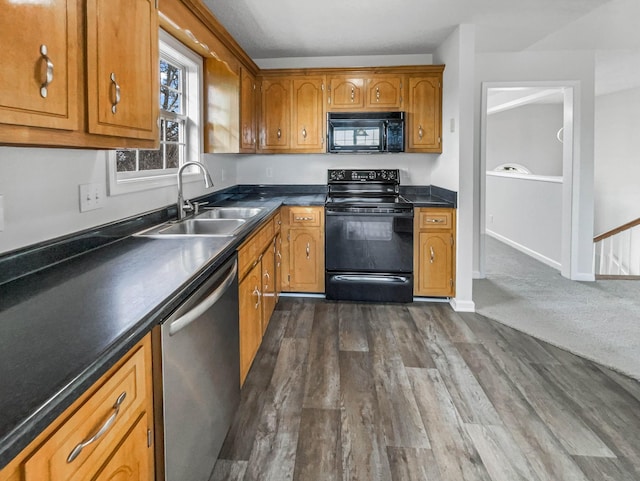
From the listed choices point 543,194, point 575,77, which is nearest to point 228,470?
point 575,77

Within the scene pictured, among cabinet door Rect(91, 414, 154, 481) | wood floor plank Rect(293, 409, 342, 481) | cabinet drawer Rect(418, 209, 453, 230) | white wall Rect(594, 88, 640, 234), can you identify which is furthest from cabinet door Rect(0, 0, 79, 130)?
white wall Rect(594, 88, 640, 234)

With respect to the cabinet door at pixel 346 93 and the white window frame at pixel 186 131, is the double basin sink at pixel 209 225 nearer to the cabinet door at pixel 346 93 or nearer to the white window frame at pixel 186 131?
the white window frame at pixel 186 131

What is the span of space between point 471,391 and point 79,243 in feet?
6.71

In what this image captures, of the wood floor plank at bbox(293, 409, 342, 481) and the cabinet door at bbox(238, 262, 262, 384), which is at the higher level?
the cabinet door at bbox(238, 262, 262, 384)

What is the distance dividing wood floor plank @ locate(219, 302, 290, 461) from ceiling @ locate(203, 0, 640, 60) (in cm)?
234

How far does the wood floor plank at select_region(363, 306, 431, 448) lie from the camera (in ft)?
A: 6.54

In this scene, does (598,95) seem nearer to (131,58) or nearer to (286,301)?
(286,301)

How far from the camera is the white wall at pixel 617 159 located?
6.71 meters

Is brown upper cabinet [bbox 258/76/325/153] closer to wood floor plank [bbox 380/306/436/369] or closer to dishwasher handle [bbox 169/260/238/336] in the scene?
wood floor plank [bbox 380/306/436/369]

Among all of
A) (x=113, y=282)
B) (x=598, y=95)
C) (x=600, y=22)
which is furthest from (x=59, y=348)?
(x=598, y=95)

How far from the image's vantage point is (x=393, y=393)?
2.38 metres

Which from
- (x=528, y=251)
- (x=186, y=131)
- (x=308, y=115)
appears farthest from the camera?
(x=528, y=251)

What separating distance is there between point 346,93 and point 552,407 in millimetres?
3110

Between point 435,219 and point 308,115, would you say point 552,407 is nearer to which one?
point 435,219
